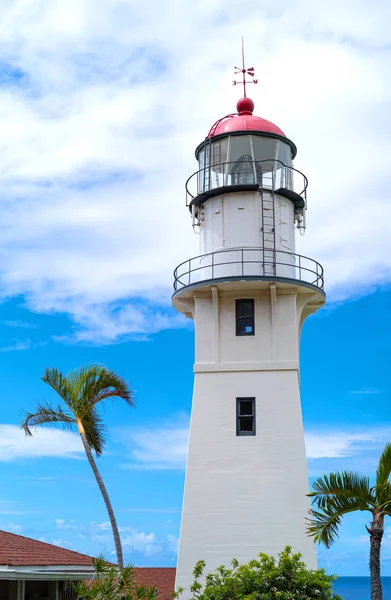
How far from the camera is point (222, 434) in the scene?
23734 mm

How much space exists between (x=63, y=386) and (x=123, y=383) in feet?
5.47

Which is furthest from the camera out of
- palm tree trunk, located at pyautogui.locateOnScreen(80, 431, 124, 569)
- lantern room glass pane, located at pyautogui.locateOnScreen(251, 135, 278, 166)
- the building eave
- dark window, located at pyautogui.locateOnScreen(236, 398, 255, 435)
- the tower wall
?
lantern room glass pane, located at pyautogui.locateOnScreen(251, 135, 278, 166)

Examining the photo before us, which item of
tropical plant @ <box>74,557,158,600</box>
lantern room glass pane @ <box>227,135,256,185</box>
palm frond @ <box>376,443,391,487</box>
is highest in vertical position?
lantern room glass pane @ <box>227,135,256,185</box>

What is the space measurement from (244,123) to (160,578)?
54.7 feet

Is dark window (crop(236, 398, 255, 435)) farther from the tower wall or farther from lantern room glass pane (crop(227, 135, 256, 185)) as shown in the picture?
lantern room glass pane (crop(227, 135, 256, 185))

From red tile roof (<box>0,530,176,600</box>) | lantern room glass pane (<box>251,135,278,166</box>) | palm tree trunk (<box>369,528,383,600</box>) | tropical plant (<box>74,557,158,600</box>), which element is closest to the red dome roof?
lantern room glass pane (<box>251,135,278,166</box>)

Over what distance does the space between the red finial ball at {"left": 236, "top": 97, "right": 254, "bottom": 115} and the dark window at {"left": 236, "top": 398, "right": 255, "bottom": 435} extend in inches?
388

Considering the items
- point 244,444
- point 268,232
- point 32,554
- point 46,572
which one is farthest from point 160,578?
point 268,232

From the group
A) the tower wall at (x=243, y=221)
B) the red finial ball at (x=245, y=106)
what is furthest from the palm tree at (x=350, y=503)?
the red finial ball at (x=245, y=106)

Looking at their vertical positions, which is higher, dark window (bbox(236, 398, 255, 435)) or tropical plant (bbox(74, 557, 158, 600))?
dark window (bbox(236, 398, 255, 435))

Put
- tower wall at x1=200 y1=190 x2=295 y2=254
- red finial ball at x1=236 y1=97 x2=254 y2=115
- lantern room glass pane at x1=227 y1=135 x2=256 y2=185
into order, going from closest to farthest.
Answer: tower wall at x1=200 y1=190 x2=295 y2=254 < lantern room glass pane at x1=227 y1=135 x2=256 y2=185 < red finial ball at x1=236 y1=97 x2=254 y2=115

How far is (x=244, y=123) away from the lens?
2636 cm

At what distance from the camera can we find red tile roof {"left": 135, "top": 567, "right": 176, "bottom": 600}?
28.3 m

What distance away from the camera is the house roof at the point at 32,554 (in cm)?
1891
